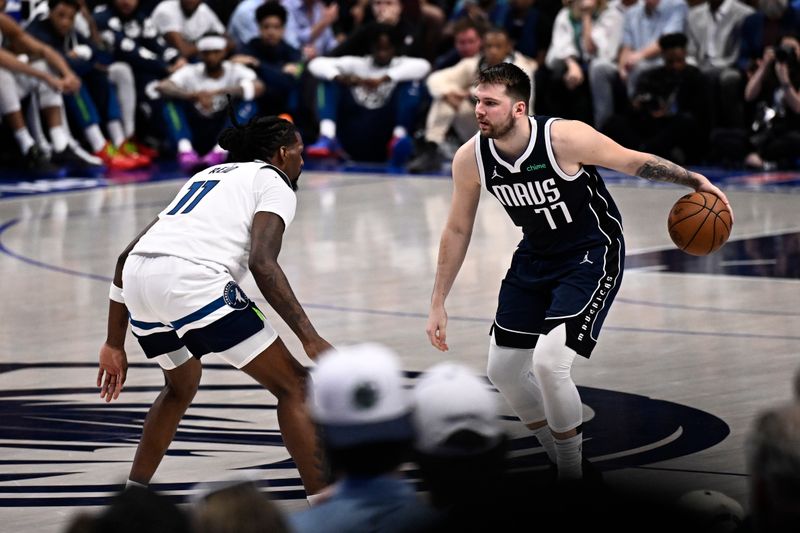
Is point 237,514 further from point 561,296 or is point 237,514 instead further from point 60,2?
point 60,2

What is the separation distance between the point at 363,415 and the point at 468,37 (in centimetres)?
1510

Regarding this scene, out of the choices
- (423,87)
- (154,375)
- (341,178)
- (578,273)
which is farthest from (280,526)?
(423,87)

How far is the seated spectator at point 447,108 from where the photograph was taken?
18.0 meters

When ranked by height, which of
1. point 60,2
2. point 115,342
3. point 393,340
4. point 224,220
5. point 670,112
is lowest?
point 670,112

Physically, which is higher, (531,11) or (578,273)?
(578,273)

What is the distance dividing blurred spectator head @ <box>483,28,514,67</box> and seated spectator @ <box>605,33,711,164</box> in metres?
1.41

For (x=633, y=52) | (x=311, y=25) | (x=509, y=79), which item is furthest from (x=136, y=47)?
(x=509, y=79)

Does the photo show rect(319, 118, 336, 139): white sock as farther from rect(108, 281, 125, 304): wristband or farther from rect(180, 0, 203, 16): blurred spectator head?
rect(108, 281, 125, 304): wristband

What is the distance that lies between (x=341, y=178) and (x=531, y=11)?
3.21 m

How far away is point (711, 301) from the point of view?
32.7 feet

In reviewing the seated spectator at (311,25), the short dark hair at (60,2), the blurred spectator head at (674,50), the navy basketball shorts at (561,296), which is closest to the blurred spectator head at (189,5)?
the seated spectator at (311,25)

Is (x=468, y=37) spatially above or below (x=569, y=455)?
below

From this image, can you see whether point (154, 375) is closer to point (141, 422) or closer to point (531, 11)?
point (141, 422)

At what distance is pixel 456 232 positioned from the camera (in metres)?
6.60
